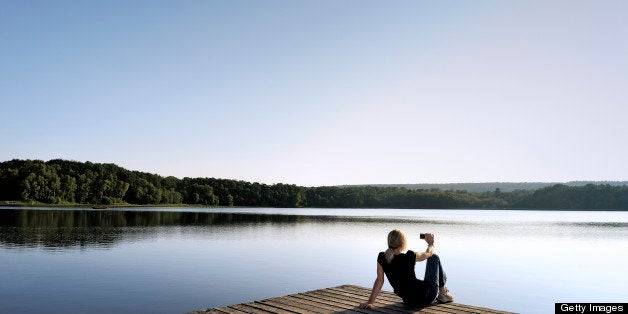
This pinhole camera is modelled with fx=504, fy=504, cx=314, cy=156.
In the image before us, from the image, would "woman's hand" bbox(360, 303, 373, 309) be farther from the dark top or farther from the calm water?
the calm water

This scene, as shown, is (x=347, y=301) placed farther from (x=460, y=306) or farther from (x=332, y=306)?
(x=460, y=306)

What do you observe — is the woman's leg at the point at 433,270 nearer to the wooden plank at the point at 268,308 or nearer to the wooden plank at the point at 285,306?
the wooden plank at the point at 285,306

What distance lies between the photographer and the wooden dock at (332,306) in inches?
474

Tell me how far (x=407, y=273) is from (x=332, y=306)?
2.50 metres

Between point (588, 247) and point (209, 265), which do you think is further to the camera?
point (588, 247)

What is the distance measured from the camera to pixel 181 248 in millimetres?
37031

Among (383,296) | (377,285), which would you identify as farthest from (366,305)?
(383,296)

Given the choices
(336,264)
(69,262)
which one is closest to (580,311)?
(336,264)

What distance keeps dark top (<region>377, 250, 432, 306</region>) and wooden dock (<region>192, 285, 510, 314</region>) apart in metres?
0.37

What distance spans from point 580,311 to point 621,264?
87.5 feet

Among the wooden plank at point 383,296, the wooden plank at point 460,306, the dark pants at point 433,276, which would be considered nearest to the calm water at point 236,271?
the wooden plank at point 460,306

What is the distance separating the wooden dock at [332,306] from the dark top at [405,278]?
37 cm

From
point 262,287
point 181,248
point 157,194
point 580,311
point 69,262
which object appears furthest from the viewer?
point 157,194

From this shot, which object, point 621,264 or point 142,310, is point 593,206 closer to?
point 621,264
